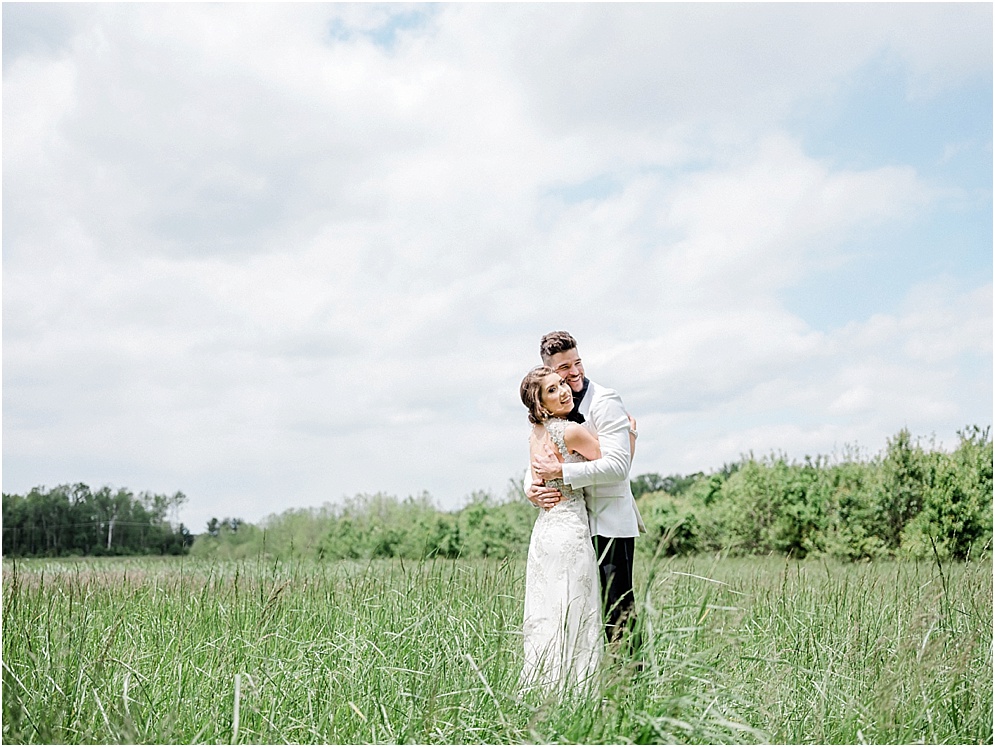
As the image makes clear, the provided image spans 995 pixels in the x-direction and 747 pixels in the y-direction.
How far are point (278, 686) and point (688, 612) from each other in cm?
201

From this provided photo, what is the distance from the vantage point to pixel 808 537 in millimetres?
14273

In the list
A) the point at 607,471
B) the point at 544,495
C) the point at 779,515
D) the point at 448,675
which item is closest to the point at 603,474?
the point at 607,471

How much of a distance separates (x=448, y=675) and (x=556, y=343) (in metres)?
1.93

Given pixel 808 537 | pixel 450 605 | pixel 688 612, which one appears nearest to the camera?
pixel 688 612

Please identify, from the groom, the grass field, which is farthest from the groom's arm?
the grass field

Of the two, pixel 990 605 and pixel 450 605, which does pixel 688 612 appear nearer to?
pixel 450 605

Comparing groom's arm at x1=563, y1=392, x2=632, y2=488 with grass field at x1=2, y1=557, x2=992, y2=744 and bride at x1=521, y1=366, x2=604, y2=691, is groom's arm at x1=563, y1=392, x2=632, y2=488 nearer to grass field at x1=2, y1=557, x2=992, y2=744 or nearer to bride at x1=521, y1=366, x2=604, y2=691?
bride at x1=521, y1=366, x2=604, y2=691

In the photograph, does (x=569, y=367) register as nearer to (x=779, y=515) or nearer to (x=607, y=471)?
(x=607, y=471)

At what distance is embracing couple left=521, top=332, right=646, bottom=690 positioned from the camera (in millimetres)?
4730

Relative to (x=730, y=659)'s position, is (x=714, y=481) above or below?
above

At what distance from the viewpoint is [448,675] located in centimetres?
389

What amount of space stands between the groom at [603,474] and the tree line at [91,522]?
34.6ft

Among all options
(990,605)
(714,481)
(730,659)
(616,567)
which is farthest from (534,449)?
(714,481)

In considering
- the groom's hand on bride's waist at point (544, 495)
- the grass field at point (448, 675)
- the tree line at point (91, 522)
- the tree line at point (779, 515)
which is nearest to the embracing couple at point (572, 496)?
the groom's hand on bride's waist at point (544, 495)
